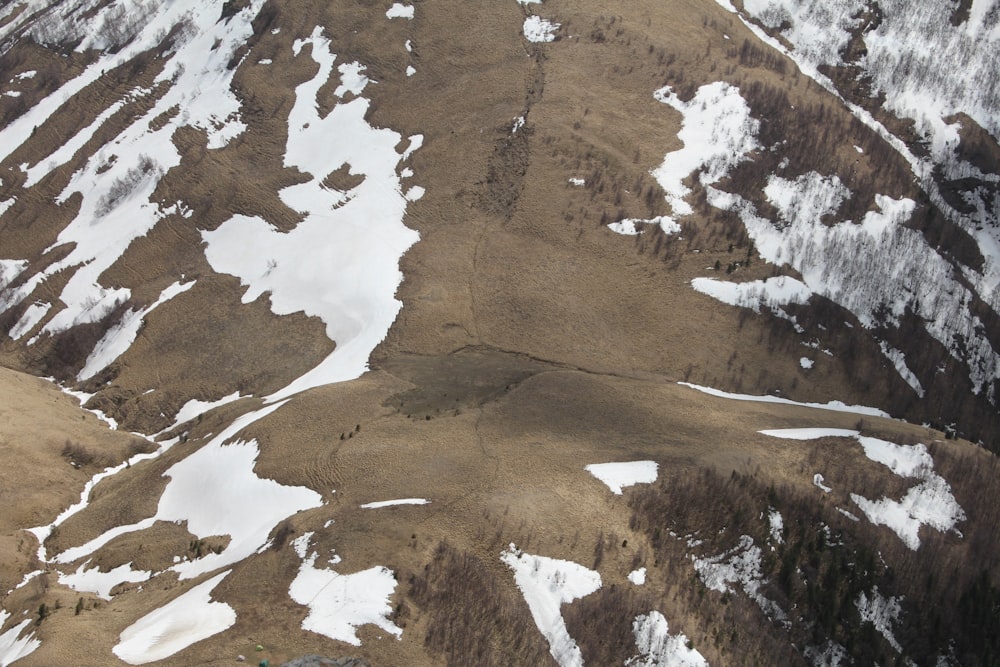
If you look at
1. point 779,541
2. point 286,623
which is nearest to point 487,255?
point 779,541

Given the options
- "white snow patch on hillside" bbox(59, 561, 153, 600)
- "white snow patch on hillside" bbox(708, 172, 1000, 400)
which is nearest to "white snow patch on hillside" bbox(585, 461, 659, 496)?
"white snow patch on hillside" bbox(59, 561, 153, 600)

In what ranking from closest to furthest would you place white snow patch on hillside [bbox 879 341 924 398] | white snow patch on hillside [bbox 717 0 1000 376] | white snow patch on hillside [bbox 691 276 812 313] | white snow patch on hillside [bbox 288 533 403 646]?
1. white snow patch on hillside [bbox 288 533 403 646]
2. white snow patch on hillside [bbox 879 341 924 398]
3. white snow patch on hillside [bbox 691 276 812 313]
4. white snow patch on hillside [bbox 717 0 1000 376]

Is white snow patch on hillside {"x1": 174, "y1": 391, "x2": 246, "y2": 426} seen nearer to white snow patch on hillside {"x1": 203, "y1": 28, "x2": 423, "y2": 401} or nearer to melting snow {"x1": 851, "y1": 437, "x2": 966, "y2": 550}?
white snow patch on hillside {"x1": 203, "y1": 28, "x2": 423, "y2": 401}

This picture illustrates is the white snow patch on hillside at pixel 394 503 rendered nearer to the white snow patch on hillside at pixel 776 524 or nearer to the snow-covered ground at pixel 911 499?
the white snow patch on hillside at pixel 776 524

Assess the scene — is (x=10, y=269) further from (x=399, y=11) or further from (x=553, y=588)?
(x=553, y=588)

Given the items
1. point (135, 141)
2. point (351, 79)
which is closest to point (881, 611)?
point (351, 79)

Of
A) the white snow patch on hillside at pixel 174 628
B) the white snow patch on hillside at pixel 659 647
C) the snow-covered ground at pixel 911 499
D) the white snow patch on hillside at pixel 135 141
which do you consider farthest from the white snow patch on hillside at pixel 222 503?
the snow-covered ground at pixel 911 499
